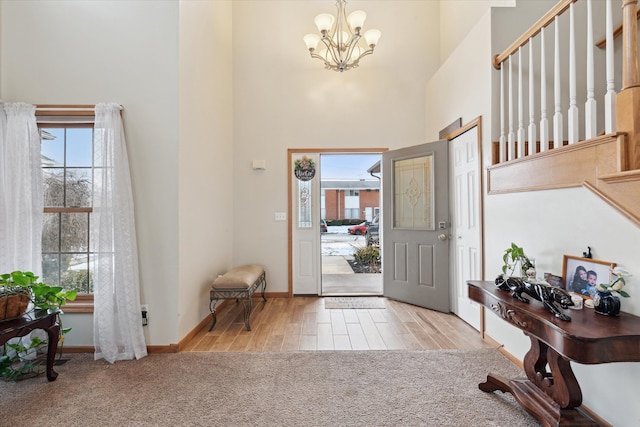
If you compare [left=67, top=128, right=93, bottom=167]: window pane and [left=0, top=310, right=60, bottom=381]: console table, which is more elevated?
[left=67, top=128, right=93, bottom=167]: window pane

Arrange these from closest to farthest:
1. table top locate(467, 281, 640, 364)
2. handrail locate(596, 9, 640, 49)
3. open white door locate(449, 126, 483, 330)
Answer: table top locate(467, 281, 640, 364) → handrail locate(596, 9, 640, 49) → open white door locate(449, 126, 483, 330)

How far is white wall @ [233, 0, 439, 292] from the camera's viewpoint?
4.35 meters

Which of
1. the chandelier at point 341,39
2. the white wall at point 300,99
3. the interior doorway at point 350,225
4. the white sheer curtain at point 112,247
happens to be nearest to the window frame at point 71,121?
the white sheer curtain at point 112,247

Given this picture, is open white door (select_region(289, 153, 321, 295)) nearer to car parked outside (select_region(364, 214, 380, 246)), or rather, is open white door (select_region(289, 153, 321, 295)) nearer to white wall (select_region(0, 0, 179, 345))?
white wall (select_region(0, 0, 179, 345))

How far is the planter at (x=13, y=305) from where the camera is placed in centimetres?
192

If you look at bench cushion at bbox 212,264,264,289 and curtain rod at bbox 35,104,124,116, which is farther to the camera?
bench cushion at bbox 212,264,264,289

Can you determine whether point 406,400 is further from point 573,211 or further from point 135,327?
point 135,327

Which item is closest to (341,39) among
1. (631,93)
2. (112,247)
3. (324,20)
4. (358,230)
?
(324,20)

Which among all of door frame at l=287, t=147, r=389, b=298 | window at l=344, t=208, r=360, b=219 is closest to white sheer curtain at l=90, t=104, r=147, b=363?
door frame at l=287, t=147, r=389, b=298

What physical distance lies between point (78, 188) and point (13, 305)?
110cm

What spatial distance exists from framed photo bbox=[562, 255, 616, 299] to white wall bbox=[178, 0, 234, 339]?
117 inches

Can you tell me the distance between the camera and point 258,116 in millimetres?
4352

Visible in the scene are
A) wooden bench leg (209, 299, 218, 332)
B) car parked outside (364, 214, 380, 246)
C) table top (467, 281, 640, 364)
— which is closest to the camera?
table top (467, 281, 640, 364)

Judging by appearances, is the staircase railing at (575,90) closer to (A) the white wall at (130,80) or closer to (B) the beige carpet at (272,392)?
(B) the beige carpet at (272,392)
